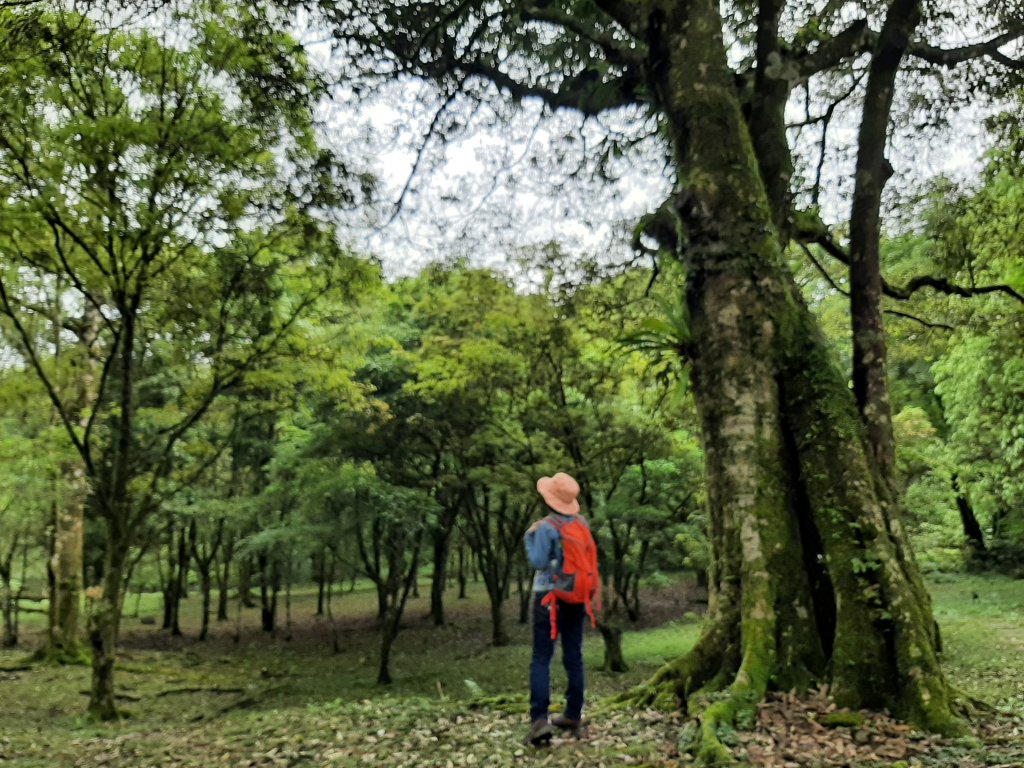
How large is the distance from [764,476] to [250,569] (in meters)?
23.0

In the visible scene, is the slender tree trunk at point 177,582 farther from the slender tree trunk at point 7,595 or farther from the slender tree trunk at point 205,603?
the slender tree trunk at point 7,595

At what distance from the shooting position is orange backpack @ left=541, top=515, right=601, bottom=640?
470 cm

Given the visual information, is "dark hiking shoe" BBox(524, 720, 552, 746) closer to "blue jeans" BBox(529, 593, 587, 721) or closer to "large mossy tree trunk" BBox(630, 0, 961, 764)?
"blue jeans" BBox(529, 593, 587, 721)

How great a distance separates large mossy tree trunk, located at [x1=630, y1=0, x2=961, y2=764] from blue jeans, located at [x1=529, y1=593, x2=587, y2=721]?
0.84 meters

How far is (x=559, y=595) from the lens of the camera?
4703 mm

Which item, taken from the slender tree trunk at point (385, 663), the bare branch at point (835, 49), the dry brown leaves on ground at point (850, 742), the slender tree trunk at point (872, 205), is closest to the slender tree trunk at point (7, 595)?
the slender tree trunk at point (385, 663)

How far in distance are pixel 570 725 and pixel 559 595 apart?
1.03 meters

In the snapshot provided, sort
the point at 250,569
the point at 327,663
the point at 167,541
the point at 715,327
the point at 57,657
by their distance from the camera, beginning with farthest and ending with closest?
the point at 250,569, the point at 167,541, the point at 327,663, the point at 57,657, the point at 715,327

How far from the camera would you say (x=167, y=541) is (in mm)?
21562

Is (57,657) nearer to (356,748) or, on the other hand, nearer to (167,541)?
(167,541)

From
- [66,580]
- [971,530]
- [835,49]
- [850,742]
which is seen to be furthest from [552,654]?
[971,530]

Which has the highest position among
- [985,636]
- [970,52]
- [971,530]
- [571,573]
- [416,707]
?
[970,52]

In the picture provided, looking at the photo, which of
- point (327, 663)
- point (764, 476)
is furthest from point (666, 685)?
point (327, 663)

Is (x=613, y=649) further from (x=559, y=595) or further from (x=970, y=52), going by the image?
(x=970, y=52)
